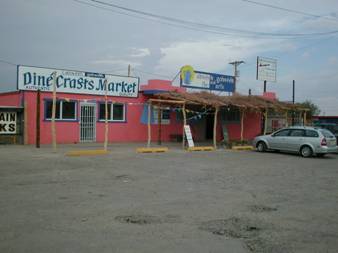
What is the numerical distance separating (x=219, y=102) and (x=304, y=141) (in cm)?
540

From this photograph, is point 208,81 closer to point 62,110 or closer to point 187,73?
point 187,73

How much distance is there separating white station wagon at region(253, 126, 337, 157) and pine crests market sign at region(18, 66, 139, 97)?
918 cm

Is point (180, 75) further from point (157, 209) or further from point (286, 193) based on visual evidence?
point (157, 209)

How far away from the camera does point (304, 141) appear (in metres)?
19.4

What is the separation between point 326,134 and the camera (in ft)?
63.5

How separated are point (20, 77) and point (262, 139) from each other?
1356 centimetres

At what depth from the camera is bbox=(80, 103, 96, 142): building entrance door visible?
22844mm

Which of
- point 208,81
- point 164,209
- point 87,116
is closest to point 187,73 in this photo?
point 208,81

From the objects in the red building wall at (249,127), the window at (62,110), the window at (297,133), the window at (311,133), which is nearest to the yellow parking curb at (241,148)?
the window at (297,133)

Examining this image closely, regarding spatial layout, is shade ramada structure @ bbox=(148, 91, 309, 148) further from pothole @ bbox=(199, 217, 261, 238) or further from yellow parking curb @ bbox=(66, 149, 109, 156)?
pothole @ bbox=(199, 217, 261, 238)

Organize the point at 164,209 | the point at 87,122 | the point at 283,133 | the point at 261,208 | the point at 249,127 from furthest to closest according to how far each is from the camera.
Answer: the point at 249,127 < the point at 87,122 < the point at 283,133 < the point at 261,208 < the point at 164,209

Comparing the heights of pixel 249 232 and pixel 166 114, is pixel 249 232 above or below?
below

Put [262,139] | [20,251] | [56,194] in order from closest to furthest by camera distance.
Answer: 1. [20,251]
2. [56,194]
3. [262,139]

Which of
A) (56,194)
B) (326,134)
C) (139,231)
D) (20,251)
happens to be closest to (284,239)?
(139,231)
